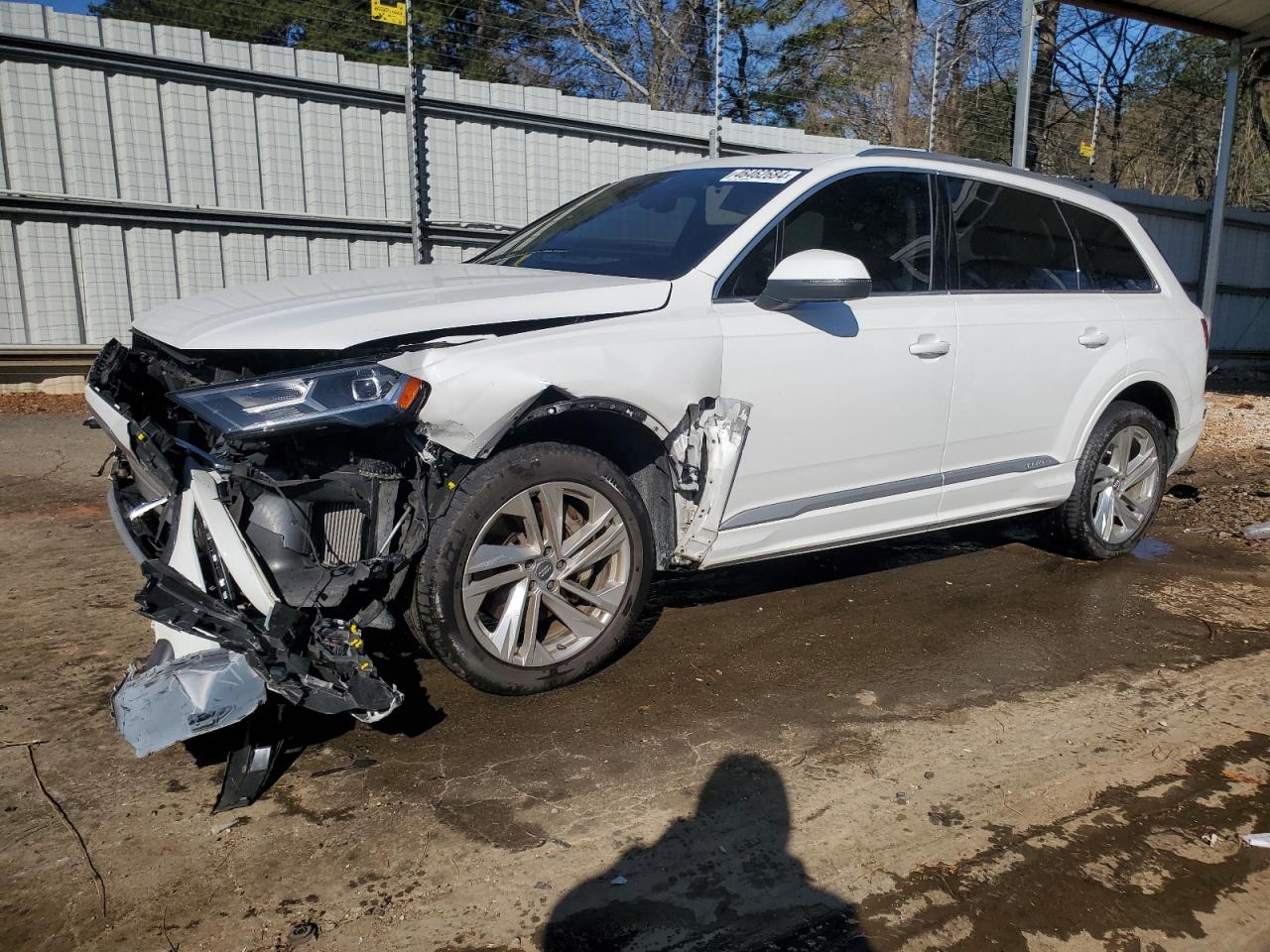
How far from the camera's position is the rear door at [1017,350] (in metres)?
4.36

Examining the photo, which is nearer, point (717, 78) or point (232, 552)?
point (232, 552)

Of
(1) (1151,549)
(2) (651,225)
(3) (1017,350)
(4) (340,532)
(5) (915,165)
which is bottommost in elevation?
(1) (1151,549)

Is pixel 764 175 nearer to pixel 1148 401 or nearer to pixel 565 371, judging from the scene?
pixel 565 371

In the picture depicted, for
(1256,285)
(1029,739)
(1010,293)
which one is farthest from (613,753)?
(1256,285)

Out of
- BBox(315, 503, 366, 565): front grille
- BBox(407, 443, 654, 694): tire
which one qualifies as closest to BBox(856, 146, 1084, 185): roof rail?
BBox(407, 443, 654, 694): tire

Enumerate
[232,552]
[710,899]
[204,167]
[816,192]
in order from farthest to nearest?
[204,167] → [816,192] → [232,552] → [710,899]

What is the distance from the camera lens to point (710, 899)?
2410 millimetres

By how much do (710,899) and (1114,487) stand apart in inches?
147

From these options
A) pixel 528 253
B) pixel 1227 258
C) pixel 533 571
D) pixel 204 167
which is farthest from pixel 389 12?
pixel 1227 258

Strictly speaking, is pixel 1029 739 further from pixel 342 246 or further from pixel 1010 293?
pixel 342 246

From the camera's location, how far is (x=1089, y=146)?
14000 mm

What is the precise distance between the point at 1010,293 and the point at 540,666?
110 inches

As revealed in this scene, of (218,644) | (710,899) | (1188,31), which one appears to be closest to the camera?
(710,899)

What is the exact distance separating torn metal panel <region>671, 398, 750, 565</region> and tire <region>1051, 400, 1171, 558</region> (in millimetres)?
2313
